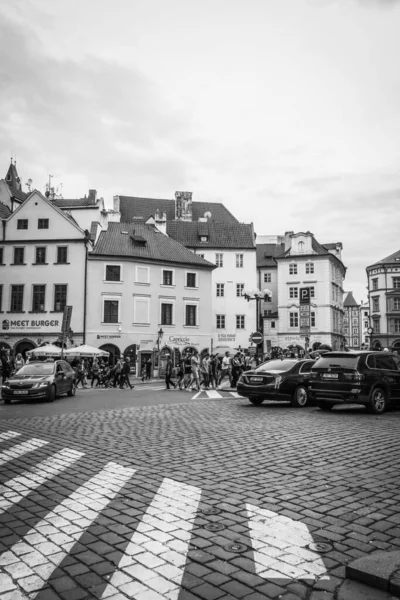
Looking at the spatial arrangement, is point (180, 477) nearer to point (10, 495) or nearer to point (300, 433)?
point (10, 495)

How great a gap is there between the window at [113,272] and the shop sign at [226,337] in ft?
61.5

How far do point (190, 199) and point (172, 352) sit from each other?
31.4 metres

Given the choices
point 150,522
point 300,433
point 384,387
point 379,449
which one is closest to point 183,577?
point 150,522

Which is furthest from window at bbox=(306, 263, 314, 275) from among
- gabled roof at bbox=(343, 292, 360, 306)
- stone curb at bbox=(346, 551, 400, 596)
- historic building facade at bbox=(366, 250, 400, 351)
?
gabled roof at bbox=(343, 292, 360, 306)

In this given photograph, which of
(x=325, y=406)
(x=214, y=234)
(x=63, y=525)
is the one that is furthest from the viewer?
(x=214, y=234)

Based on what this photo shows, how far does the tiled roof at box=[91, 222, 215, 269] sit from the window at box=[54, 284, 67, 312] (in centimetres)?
433

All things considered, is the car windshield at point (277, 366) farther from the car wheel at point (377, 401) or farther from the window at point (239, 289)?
the window at point (239, 289)

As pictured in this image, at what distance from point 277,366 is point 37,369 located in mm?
9647

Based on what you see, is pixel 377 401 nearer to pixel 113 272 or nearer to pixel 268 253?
pixel 113 272

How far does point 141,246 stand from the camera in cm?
4903

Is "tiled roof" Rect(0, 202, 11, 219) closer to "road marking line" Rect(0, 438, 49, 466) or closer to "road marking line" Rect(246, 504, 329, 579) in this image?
"road marking line" Rect(0, 438, 49, 466)

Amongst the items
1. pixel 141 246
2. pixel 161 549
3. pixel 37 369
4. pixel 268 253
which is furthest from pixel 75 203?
pixel 161 549

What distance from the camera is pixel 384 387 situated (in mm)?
14258

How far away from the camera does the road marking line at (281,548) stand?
3.73 meters
